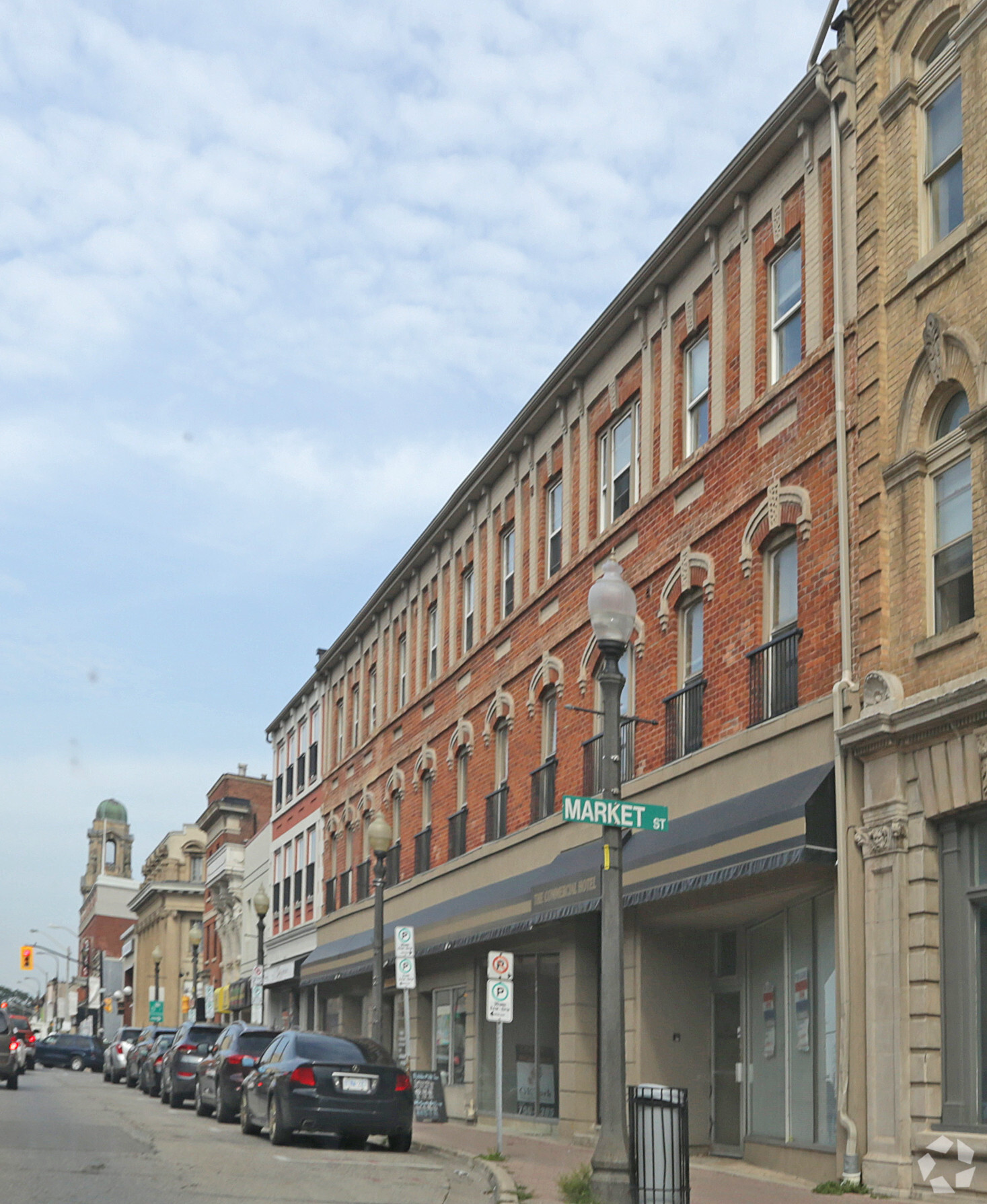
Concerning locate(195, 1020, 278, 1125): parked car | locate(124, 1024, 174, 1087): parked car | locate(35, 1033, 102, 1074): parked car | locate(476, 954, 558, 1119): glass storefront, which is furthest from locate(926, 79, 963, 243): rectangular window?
locate(35, 1033, 102, 1074): parked car

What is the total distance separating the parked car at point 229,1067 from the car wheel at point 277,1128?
4.07 m

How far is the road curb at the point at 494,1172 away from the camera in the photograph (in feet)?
46.8

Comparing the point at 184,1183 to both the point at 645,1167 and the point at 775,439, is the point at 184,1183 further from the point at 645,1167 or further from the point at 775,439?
the point at 775,439

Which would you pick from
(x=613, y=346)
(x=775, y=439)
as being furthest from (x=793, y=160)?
(x=613, y=346)

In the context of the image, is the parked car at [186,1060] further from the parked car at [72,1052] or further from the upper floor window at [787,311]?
the parked car at [72,1052]

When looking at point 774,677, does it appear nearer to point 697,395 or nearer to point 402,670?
point 697,395

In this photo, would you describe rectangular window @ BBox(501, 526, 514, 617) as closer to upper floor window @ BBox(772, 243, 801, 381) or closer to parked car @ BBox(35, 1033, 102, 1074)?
upper floor window @ BBox(772, 243, 801, 381)

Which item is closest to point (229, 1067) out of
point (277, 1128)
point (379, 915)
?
point (379, 915)

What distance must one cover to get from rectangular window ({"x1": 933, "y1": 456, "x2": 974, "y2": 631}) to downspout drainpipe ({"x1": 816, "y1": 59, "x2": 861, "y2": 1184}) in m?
1.29

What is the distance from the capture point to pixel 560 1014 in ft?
77.7

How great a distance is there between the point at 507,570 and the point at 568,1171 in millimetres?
14452

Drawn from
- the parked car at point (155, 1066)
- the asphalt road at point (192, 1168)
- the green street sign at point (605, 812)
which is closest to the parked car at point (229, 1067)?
the asphalt road at point (192, 1168)

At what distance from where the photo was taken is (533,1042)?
84.8 feet

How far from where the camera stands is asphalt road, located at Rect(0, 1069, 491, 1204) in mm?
13609
